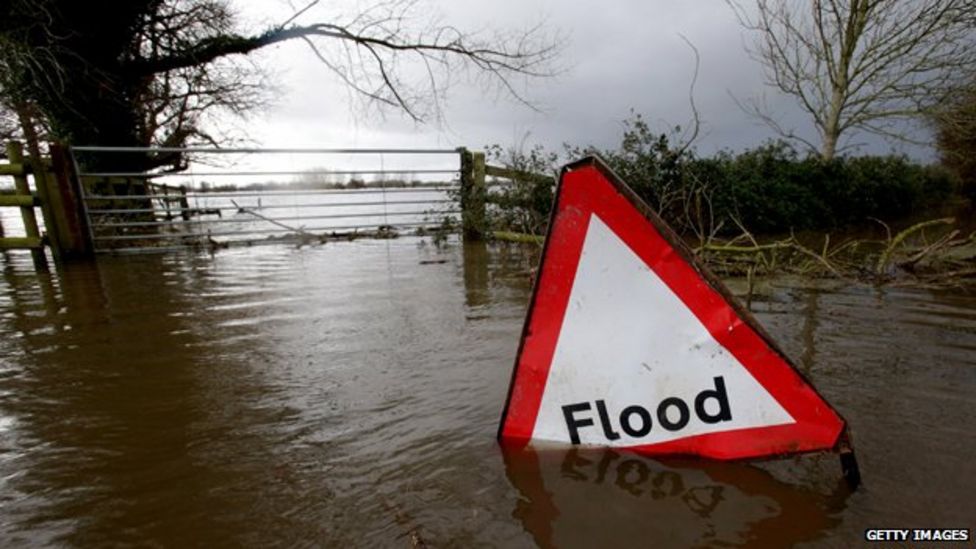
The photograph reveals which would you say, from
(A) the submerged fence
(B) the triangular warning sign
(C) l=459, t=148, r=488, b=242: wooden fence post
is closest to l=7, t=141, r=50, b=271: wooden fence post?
(A) the submerged fence

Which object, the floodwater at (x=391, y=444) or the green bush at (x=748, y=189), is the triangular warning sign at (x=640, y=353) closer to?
the floodwater at (x=391, y=444)

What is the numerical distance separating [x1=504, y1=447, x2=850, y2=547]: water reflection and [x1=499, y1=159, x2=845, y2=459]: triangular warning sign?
84mm

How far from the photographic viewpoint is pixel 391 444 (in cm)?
163

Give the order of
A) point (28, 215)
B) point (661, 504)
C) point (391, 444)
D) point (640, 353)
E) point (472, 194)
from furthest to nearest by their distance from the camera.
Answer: point (472, 194) → point (28, 215) → point (391, 444) → point (640, 353) → point (661, 504)

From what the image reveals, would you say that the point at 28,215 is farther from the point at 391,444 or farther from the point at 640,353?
the point at 640,353

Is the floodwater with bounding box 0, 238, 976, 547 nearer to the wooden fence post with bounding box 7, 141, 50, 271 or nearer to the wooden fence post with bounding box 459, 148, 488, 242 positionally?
the wooden fence post with bounding box 7, 141, 50, 271

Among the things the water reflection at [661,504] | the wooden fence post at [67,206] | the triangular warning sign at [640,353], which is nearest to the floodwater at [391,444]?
the water reflection at [661,504]

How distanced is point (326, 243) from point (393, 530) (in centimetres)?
760

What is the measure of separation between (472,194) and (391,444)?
6772 millimetres

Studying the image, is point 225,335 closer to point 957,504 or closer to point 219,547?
point 219,547

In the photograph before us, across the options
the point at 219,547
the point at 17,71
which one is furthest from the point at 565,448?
the point at 17,71

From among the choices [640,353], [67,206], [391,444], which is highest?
[67,206]

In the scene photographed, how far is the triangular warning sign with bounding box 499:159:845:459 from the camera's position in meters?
1.31

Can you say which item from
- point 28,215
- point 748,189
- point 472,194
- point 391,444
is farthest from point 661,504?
point 748,189
